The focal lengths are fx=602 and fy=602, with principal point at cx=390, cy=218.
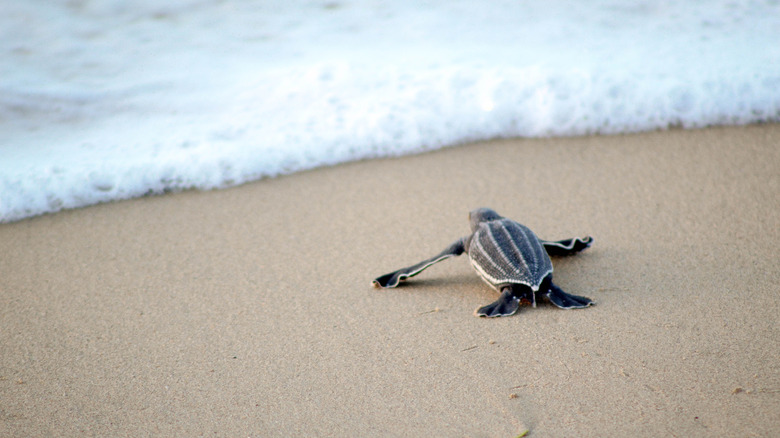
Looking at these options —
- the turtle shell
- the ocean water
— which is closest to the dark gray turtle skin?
the turtle shell

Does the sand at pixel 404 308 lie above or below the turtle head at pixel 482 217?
below

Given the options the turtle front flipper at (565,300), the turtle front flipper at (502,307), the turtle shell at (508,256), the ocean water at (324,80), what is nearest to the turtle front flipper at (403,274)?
the turtle shell at (508,256)

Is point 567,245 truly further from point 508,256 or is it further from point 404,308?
point 404,308

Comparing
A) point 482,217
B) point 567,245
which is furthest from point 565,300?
point 482,217

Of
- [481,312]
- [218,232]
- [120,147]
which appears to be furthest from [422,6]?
[481,312]

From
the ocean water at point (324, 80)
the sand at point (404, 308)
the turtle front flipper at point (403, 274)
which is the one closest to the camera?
the sand at point (404, 308)

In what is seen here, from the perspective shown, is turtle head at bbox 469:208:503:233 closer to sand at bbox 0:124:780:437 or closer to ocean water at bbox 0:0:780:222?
sand at bbox 0:124:780:437

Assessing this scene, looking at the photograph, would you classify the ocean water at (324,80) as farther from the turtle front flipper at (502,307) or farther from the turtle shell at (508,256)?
the turtle front flipper at (502,307)
